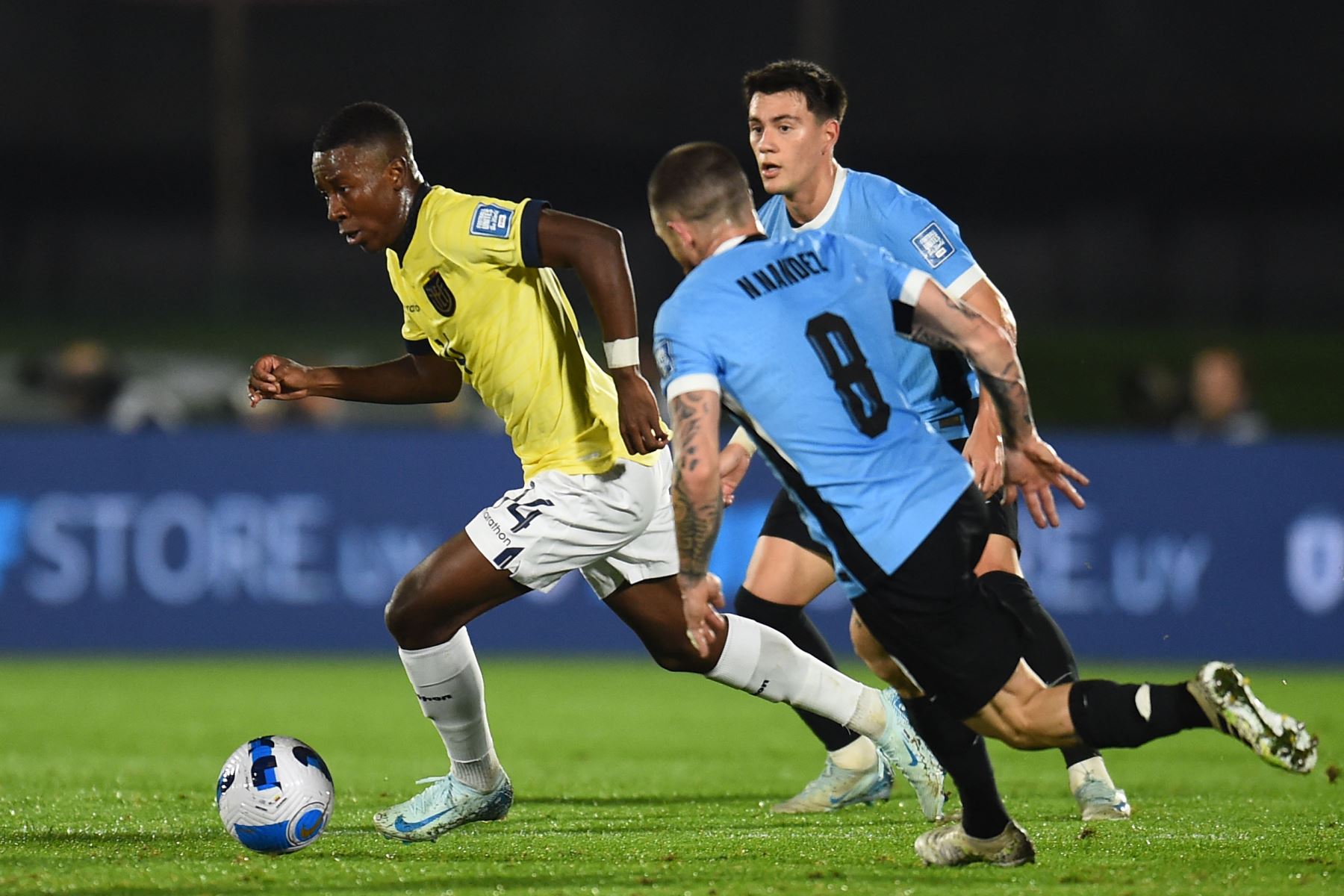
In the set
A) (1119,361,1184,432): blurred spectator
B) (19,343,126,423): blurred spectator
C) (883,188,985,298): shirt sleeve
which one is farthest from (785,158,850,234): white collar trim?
(19,343,126,423): blurred spectator

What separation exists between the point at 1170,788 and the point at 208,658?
7.39m

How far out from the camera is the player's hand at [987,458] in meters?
5.24

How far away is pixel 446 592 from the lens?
5.46 m

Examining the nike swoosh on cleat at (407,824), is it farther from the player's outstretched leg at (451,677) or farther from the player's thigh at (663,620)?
the player's thigh at (663,620)

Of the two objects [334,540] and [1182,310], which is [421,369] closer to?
[334,540]

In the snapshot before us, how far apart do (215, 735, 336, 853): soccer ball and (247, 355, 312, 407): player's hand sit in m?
1.21

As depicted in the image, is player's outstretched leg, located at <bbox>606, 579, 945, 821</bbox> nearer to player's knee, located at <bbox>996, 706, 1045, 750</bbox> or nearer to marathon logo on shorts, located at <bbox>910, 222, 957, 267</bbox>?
player's knee, located at <bbox>996, 706, 1045, 750</bbox>

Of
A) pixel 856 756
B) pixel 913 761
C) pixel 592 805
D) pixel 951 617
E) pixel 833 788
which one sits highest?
pixel 951 617

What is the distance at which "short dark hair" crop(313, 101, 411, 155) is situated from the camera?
5488 millimetres

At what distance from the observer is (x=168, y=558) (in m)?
12.1

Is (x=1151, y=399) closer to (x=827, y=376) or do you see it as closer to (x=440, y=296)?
(x=440, y=296)

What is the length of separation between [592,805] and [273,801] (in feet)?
5.14

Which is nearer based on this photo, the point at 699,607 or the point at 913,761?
the point at 699,607

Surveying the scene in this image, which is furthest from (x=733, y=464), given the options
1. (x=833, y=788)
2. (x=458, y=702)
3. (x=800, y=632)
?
(x=833, y=788)
